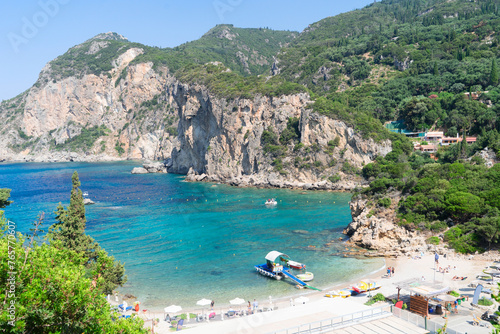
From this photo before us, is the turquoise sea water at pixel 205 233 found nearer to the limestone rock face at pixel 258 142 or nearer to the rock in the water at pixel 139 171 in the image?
the limestone rock face at pixel 258 142

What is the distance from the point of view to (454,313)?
21719 millimetres

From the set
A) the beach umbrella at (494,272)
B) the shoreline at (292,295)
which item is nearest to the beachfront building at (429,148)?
the shoreline at (292,295)

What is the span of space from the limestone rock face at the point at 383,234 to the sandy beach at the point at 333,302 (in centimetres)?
185

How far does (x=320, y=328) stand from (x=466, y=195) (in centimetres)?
2812

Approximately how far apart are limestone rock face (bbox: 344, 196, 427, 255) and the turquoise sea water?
2.31 metres

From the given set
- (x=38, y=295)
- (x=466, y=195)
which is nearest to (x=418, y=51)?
(x=466, y=195)

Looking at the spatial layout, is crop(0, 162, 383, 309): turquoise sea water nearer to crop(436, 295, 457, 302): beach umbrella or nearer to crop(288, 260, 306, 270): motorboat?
crop(288, 260, 306, 270): motorboat

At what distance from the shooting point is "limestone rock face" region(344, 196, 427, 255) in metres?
37.0

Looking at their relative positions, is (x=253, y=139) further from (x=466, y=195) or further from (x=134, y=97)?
(x=134, y=97)

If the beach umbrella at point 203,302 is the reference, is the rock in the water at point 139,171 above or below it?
above

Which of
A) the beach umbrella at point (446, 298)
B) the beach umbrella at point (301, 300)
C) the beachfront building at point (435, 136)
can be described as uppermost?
the beachfront building at point (435, 136)

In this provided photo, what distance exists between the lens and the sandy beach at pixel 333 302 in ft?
55.8

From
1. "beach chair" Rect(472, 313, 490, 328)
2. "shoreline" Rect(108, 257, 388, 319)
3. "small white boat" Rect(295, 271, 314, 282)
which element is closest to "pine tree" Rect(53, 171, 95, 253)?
"shoreline" Rect(108, 257, 388, 319)

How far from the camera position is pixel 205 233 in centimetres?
4788
